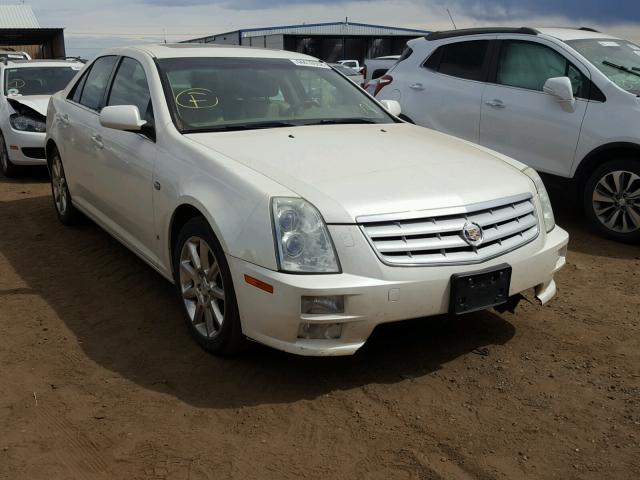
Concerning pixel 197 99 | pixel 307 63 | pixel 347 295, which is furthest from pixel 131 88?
pixel 347 295

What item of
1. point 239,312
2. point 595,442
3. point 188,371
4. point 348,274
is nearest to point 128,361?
point 188,371

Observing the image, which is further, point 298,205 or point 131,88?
point 131,88

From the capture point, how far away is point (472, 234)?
3.19 metres

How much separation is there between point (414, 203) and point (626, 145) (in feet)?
10.8

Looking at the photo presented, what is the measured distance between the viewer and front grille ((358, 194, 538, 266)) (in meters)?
3.03

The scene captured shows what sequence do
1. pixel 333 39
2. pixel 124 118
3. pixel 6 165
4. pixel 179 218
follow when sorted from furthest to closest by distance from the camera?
1. pixel 333 39
2. pixel 6 165
3. pixel 124 118
4. pixel 179 218

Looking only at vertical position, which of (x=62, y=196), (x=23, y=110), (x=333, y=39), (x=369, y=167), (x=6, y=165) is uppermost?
(x=369, y=167)

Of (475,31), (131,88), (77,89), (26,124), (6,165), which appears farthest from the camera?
(6,165)

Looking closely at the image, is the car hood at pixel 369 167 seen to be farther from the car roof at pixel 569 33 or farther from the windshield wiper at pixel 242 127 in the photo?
the car roof at pixel 569 33

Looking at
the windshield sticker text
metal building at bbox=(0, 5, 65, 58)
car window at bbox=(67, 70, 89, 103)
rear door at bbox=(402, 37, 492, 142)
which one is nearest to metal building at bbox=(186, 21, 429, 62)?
metal building at bbox=(0, 5, 65, 58)

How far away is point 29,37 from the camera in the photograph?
40.3 m

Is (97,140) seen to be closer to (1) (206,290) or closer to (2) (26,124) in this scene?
(1) (206,290)

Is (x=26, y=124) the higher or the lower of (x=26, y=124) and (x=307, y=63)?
the lower

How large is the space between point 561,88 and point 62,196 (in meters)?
4.49
